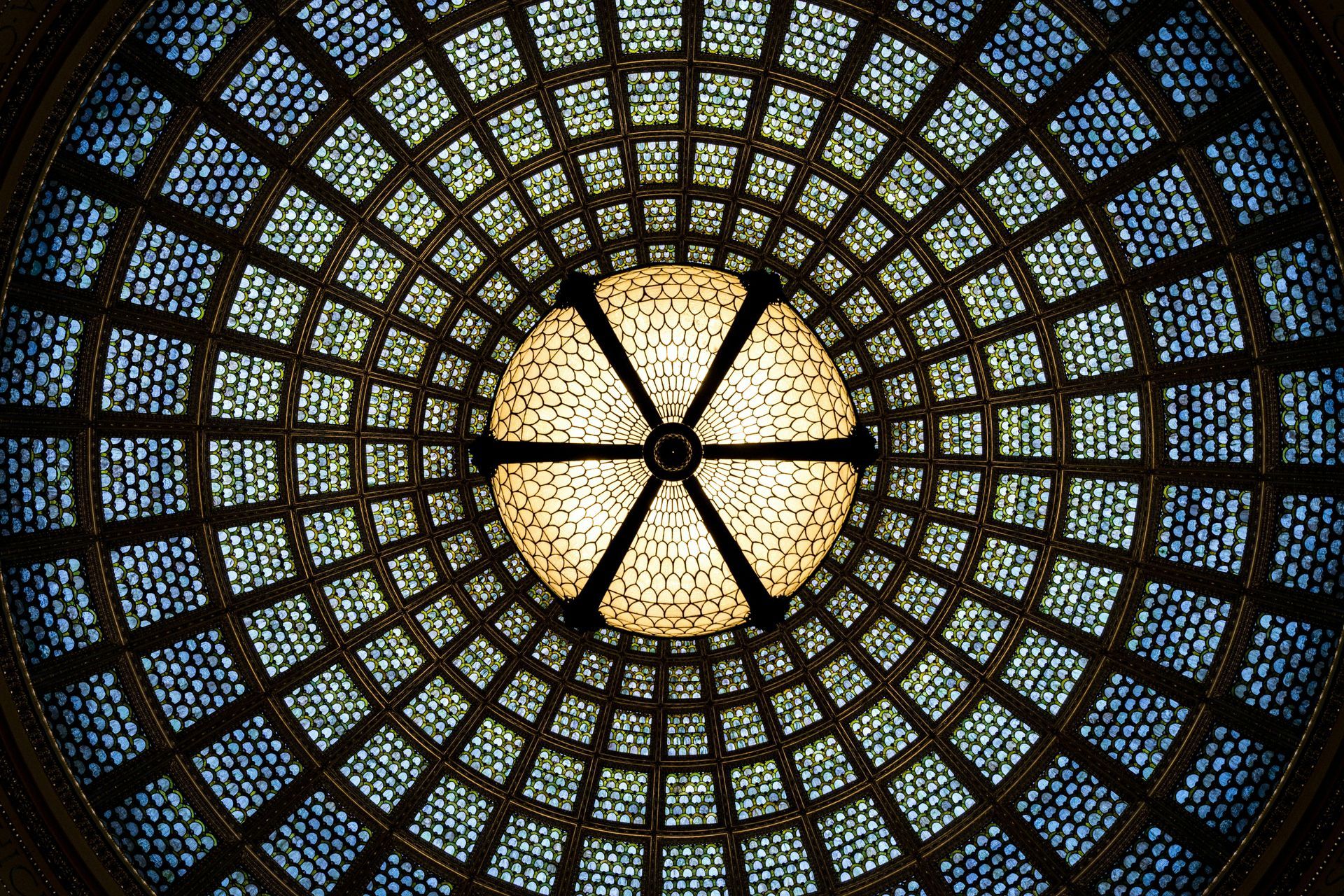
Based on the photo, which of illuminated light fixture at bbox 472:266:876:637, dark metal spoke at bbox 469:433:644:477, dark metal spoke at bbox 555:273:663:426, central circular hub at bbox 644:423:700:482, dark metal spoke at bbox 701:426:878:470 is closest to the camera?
dark metal spoke at bbox 701:426:878:470

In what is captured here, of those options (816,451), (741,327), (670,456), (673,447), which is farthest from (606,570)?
(741,327)

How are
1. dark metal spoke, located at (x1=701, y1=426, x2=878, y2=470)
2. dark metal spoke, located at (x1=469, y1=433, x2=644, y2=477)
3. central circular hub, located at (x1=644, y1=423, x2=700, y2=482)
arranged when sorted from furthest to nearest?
central circular hub, located at (x1=644, y1=423, x2=700, y2=482), dark metal spoke, located at (x1=469, y1=433, x2=644, y2=477), dark metal spoke, located at (x1=701, y1=426, x2=878, y2=470)

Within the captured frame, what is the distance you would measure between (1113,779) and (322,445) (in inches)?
602

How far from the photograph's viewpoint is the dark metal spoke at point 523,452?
16.7 m

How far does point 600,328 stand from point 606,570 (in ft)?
12.5

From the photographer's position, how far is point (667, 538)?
18234mm

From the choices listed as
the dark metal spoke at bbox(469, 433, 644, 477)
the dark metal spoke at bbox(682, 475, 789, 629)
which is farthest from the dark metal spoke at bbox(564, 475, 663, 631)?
the dark metal spoke at bbox(469, 433, 644, 477)

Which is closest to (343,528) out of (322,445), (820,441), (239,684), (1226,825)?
(322,445)

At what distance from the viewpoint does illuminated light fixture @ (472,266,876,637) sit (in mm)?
16781

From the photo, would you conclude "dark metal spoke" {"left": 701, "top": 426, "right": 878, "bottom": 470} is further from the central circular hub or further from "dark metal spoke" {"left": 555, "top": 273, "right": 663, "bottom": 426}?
"dark metal spoke" {"left": 555, "top": 273, "right": 663, "bottom": 426}

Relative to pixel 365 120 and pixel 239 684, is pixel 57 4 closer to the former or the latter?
pixel 365 120

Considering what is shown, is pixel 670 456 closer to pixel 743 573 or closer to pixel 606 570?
pixel 606 570

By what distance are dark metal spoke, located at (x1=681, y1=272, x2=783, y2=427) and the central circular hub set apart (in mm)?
436

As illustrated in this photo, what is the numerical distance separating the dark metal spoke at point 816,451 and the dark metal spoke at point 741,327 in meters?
0.92
